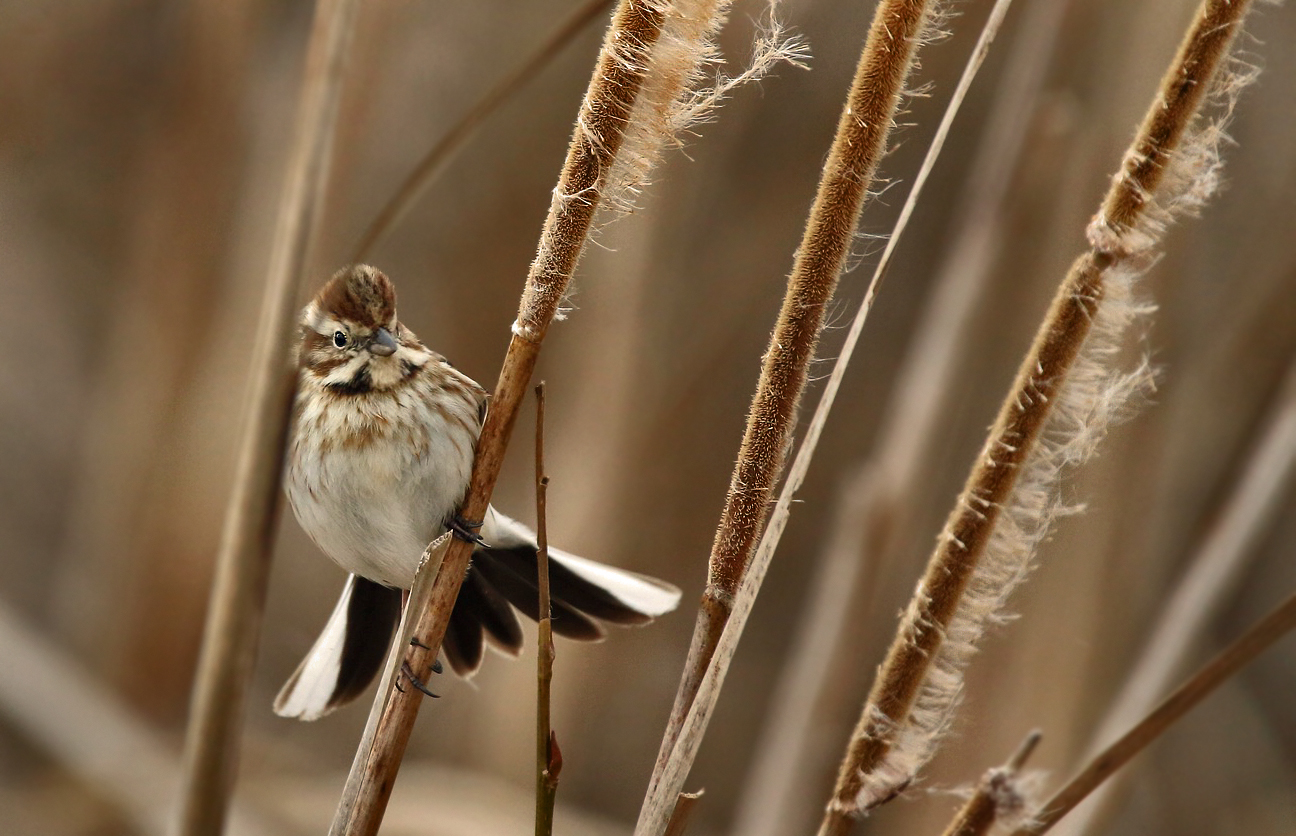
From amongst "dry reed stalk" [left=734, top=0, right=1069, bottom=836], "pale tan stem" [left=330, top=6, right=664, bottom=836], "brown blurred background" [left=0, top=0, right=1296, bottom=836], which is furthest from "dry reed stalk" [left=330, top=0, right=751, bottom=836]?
"dry reed stalk" [left=734, top=0, right=1069, bottom=836]

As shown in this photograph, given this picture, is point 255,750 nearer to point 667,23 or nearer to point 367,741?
point 367,741

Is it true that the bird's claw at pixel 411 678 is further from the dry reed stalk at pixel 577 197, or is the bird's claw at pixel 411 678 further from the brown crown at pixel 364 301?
the brown crown at pixel 364 301

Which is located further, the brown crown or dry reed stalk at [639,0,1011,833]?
the brown crown

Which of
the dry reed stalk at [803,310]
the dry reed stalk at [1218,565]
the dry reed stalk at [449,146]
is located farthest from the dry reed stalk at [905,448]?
the dry reed stalk at [449,146]

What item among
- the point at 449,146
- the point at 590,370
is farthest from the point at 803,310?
the point at 590,370

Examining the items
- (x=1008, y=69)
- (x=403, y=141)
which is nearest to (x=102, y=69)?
(x=403, y=141)

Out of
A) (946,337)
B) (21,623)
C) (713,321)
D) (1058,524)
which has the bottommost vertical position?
(21,623)

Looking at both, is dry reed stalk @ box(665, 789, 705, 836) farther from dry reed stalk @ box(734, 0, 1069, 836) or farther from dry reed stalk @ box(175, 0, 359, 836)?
dry reed stalk @ box(734, 0, 1069, 836)

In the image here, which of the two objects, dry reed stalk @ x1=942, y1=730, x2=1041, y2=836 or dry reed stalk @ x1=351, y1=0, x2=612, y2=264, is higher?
dry reed stalk @ x1=351, y1=0, x2=612, y2=264
